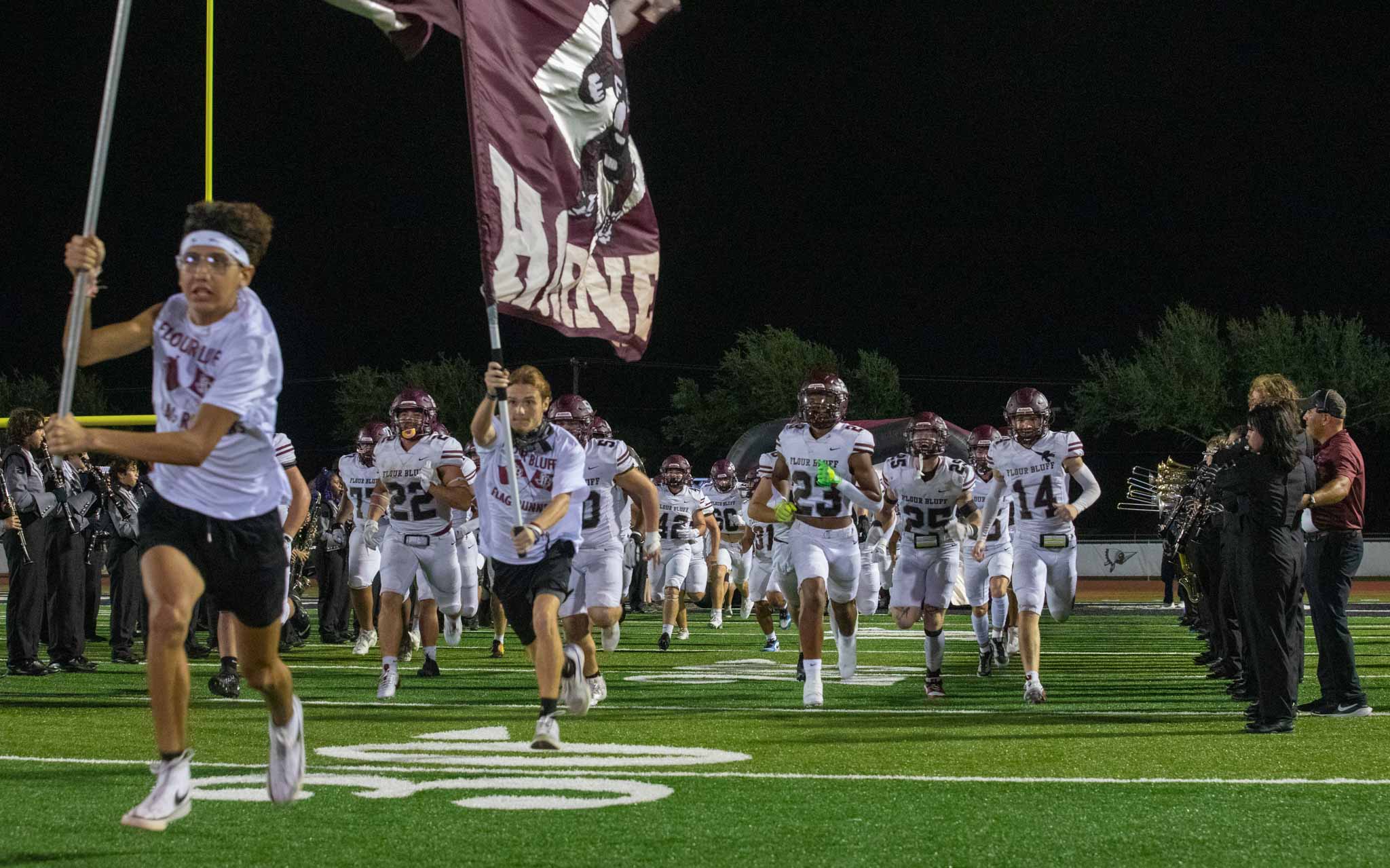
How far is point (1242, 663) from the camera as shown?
37.0ft

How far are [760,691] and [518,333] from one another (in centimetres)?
7296

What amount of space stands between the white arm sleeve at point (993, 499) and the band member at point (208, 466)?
24.2ft

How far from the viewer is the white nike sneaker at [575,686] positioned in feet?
28.7

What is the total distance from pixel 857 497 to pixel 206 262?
255 inches

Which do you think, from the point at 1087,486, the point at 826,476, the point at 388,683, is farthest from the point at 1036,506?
the point at 388,683

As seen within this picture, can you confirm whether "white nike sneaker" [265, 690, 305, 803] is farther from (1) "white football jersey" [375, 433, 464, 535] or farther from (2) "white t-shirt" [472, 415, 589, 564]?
(1) "white football jersey" [375, 433, 464, 535]

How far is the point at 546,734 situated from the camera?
816 centimetres

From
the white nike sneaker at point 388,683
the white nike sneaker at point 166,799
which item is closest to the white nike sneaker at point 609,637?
the white nike sneaker at point 388,683

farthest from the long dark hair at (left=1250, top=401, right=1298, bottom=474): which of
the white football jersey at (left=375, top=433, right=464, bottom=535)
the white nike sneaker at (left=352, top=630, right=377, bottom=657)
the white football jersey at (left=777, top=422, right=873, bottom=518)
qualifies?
the white nike sneaker at (left=352, top=630, right=377, bottom=657)

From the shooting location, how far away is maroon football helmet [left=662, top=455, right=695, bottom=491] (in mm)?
21188

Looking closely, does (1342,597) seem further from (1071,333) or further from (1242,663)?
(1071,333)

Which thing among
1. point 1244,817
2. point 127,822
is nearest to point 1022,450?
point 1244,817

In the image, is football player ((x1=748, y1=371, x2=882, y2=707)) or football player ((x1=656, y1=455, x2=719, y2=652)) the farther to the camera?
football player ((x1=656, y1=455, x2=719, y2=652))

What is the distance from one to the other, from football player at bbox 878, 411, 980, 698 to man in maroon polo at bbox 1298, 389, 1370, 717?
9.49 ft
